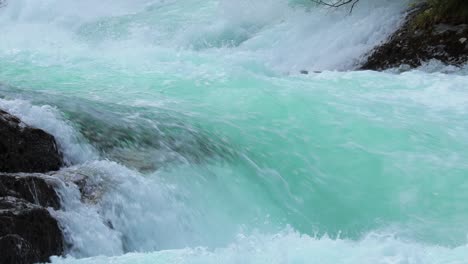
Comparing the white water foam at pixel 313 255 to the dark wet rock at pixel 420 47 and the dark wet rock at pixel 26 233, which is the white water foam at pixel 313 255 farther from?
the dark wet rock at pixel 420 47

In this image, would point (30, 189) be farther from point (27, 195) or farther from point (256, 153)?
point (256, 153)

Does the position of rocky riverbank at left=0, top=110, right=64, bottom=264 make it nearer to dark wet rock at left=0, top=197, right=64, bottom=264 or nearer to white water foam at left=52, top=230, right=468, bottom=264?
dark wet rock at left=0, top=197, right=64, bottom=264

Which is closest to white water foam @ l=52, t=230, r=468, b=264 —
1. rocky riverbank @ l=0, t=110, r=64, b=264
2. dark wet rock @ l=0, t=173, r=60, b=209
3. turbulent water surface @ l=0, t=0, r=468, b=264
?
turbulent water surface @ l=0, t=0, r=468, b=264

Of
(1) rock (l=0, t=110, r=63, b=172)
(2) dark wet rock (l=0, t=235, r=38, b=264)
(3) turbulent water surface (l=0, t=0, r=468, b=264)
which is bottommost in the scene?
(3) turbulent water surface (l=0, t=0, r=468, b=264)

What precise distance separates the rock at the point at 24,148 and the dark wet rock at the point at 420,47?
620 cm

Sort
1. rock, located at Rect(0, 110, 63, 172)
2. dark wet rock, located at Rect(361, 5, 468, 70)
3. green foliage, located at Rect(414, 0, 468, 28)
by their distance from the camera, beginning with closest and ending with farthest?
rock, located at Rect(0, 110, 63, 172) → dark wet rock, located at Rect(361, 5, 468, 70) → green foliage, located at Rect(414, 0, 468, 28)

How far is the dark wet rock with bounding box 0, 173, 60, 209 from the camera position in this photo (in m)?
3.60

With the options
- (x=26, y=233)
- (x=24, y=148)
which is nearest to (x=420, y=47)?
(x=24, y=148)

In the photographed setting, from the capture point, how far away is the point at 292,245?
3334mm

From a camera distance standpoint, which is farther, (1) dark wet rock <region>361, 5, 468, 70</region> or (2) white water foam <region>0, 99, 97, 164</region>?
(1) dark wet rock <region>361, 5, 468, 70</region>

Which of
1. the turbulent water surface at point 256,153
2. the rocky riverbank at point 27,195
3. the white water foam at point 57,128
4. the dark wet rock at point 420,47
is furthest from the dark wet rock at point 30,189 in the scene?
the dark wet rock at point 420,47

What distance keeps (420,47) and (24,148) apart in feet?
22.0

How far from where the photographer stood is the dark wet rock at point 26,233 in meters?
3.08

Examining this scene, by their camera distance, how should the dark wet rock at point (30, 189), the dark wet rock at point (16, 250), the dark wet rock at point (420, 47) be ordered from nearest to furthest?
the dark wet rock at point (16, 250), the dark wet rock at point (30, 189), the dark wet rock at point (420, 47)
